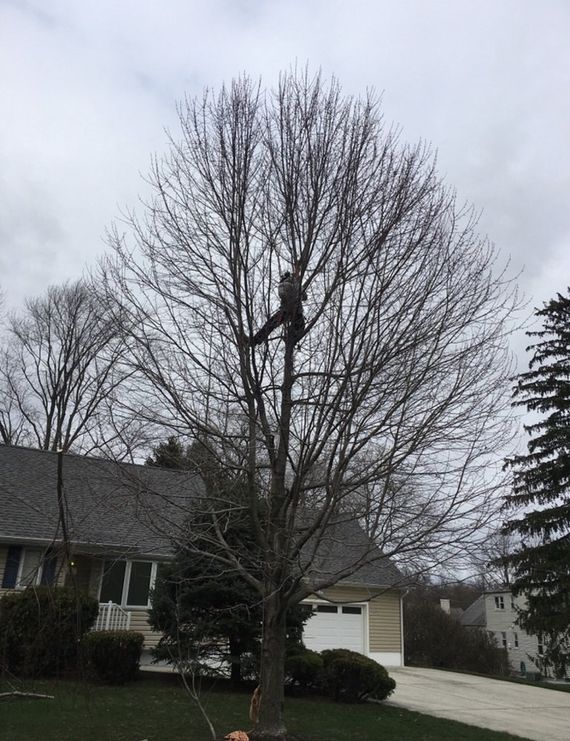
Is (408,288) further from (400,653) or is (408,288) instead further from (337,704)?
(400,653)

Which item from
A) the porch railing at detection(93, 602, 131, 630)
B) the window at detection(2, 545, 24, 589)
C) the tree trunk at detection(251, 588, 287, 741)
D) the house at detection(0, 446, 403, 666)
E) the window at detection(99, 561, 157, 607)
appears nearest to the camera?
the tree trunk at detection(251, 588, 287, 741)

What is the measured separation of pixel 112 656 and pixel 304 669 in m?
3.33

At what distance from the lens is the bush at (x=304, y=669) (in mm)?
10898

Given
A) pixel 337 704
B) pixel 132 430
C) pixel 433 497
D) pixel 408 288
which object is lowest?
pixel 337 704

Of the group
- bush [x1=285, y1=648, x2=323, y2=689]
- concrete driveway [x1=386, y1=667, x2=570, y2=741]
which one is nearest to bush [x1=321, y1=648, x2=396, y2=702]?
bush [x1=285, y1=648, x2=323, y2=689]

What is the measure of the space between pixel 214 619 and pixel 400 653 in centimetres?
1028

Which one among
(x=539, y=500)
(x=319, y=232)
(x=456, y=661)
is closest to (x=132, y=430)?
(x=319, y=232)

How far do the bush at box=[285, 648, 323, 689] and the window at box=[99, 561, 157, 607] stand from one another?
16.4 feet

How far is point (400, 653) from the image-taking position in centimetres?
1897

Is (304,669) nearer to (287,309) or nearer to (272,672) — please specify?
(272,672)

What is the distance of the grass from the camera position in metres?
7.44

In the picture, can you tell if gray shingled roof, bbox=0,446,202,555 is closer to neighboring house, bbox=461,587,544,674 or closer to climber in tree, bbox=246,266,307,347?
climber in tree, bbox=246,266,307,347

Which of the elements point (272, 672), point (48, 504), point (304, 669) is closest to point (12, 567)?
point (48, 504)

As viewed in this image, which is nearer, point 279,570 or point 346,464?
point 346,464
